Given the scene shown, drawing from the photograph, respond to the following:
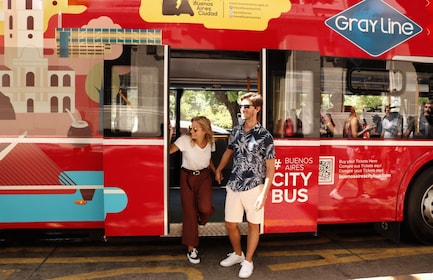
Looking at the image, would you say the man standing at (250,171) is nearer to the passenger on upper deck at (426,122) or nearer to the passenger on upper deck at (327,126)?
the passenger on upper deck at (327,126)

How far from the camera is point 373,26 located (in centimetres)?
481

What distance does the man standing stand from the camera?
13.2 feet

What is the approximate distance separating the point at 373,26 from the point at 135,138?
294 cm

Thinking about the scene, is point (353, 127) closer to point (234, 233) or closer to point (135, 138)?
point (234, 233)

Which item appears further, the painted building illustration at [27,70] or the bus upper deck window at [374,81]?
the bus upper deck window at [374,81]

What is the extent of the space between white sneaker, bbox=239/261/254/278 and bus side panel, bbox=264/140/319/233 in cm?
51

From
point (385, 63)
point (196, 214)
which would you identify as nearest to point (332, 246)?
point (196, 214)

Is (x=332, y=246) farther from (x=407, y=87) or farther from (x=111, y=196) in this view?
(x=111, y=196)

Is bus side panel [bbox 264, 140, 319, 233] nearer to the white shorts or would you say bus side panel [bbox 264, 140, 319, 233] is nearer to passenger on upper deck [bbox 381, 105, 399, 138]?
the white shorts

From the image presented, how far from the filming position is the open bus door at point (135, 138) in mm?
4266

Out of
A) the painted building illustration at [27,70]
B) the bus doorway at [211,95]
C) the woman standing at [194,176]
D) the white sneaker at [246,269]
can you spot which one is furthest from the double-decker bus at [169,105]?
the bus doorway at [211,95]

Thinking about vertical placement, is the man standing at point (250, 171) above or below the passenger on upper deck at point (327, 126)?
below

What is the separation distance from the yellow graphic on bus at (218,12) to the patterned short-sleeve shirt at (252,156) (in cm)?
123

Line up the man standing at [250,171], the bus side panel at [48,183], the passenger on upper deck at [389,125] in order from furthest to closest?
the passenger on upper deck at [389,125], the bus side panel at [48,183], the man standing at [250,171]
